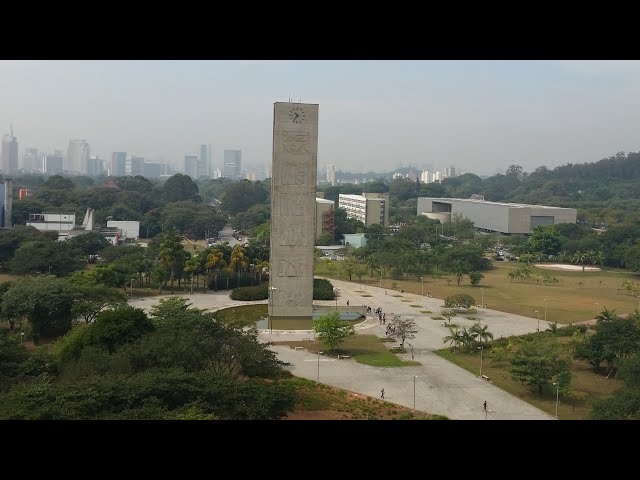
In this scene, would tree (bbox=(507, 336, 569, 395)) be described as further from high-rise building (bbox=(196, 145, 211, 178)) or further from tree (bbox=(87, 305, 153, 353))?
high-rise building (bbox=(196, 145, 211, 178))

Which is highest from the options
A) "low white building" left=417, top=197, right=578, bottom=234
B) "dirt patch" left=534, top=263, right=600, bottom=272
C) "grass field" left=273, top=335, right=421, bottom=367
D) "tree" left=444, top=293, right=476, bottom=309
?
"low white building" left=417, top=197, right=578, bottom=234

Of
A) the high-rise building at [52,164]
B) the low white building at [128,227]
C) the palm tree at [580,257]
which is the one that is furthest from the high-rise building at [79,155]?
the palm tree at [580,257]

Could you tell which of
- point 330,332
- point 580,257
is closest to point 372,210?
point 580,257

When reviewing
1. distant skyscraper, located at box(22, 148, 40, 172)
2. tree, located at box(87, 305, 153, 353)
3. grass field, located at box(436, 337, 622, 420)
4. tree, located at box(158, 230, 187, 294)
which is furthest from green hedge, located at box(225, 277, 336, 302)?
distant skyscraper, located at box(22, 148, 40, 172)

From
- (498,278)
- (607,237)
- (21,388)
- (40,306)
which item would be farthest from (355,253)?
(21,388)

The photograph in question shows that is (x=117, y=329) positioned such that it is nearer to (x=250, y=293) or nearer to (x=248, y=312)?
(x=248, y=312)

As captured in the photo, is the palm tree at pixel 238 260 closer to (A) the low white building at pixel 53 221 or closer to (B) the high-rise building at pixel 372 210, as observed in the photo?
(A) the low white building at pixel 53 221
